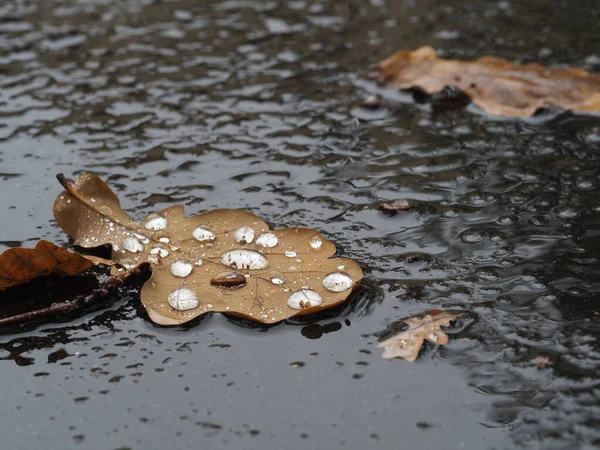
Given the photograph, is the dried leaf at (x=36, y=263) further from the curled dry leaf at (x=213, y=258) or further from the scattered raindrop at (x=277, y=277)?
the scattered raindrop at (x=277, y=277)

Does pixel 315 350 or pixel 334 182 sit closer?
pixel 315 350

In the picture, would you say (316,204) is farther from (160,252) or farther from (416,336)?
(416,336)

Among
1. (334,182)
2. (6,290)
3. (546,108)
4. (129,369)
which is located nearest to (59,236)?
(6,290)

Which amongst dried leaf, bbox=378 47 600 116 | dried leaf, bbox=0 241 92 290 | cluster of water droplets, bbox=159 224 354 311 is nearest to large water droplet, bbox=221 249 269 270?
cluster of water droplets, bbox=159 224 354 311

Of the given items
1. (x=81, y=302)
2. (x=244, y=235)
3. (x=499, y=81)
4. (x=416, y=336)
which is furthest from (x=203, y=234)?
(x=499, y=81)

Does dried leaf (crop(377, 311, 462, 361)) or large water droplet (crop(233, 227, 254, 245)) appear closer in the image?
dried leaf (crop(377, 311, 462, 361))

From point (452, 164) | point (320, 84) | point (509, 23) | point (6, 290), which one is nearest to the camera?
point (6, 290)

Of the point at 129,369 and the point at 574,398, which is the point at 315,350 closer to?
the point at 129,369

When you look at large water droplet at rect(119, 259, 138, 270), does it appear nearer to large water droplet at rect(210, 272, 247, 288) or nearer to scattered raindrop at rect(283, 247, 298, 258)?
large water droplet at rect(210, 272, 247, 288)
